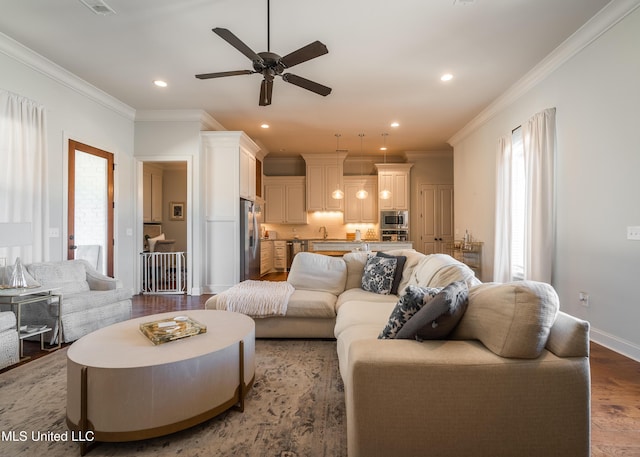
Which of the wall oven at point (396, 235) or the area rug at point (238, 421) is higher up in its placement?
the wall oven at point (396, 235)

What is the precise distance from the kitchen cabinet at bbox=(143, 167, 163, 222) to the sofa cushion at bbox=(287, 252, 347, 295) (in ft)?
16.8

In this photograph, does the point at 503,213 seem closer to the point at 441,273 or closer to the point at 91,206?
the point at 441,273

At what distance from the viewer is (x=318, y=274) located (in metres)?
3.57

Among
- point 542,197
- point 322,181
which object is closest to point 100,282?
point 542,197

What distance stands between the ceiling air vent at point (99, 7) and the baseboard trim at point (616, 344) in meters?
5.22

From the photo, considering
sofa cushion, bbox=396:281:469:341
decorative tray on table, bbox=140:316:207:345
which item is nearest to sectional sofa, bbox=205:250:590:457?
sofa cushion, bbox=396:281:469:341

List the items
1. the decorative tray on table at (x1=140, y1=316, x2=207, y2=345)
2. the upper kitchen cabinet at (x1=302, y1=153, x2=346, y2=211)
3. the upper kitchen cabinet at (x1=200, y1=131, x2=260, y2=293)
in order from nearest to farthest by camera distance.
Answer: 1. the decorative tray on table at (x1=140, y1=316, x2=207, y2=345)
2. the upper kitchen cabinet at (x1=200, y1=131, x2=260, y2=293)
3. the upper kitchen cabinet at (x1=302, y1=153, x2=346, y2=211)

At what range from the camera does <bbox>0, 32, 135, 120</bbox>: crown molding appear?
3307 millimetres

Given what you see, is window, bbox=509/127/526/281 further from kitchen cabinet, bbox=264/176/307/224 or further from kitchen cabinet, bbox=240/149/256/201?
kitchen cabinet, bbox=264/176/307/224

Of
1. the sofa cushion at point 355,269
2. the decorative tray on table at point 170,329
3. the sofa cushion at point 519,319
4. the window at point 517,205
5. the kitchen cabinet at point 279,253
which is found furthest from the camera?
A: the kitchen cabinet at point 279,253

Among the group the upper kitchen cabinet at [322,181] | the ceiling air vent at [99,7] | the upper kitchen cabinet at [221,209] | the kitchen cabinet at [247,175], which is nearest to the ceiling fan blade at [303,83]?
the ceiling air vent at [99,7]

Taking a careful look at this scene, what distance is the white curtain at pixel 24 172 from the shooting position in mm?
3266

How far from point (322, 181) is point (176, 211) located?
3.82m

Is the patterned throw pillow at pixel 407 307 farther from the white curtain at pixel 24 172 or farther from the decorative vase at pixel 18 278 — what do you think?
the white curtain at pixel 24 172
